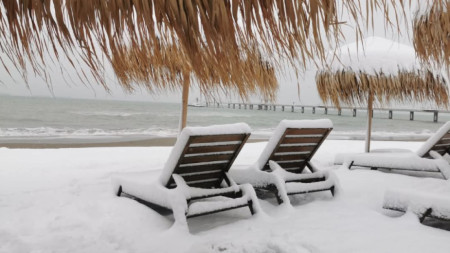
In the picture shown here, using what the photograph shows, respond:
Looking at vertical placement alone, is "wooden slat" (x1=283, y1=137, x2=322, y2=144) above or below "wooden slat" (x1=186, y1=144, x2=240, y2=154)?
below

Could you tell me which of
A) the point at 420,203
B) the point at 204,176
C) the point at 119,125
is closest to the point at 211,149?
the point at 204,176

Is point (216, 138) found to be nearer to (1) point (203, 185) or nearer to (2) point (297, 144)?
(1) point (203, 185)

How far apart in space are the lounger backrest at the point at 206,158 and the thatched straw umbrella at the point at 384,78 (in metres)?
4.11

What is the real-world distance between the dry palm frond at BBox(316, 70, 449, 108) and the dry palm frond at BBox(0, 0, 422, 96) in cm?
588

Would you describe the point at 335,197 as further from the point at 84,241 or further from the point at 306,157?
the point at 84,241

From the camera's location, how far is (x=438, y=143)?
5668 millimetres

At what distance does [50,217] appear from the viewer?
330 centimetres

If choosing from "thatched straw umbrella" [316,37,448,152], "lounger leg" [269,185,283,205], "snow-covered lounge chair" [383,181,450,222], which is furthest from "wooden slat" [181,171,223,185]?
"thatched straw umbrella" [316,37,448,152]

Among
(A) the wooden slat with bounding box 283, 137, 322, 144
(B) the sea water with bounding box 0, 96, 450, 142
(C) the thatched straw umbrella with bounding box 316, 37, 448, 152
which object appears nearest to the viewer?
(A) the wooden slat with bounding box 283, 137, 322, 144

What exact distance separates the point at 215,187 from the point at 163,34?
8.22ft

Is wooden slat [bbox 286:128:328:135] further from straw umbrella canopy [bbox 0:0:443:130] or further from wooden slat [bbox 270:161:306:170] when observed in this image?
straw umbrella canopy [bbox 0:0:443:130]

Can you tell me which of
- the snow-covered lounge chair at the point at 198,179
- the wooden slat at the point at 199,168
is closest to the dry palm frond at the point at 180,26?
the snow-covered lounge chair at the point at 198,179

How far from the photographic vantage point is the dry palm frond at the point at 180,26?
3.91ft

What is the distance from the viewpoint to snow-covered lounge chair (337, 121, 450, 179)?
535cm
